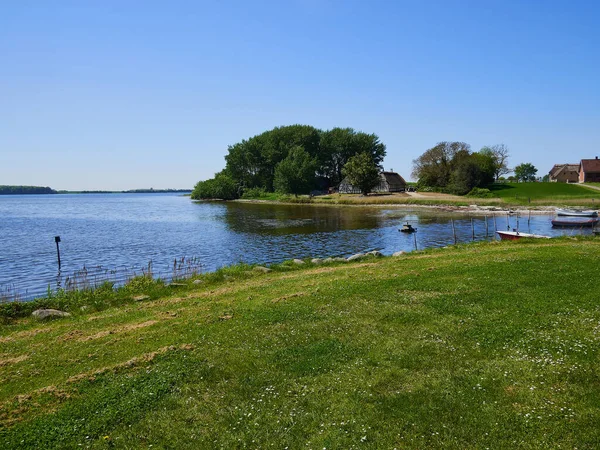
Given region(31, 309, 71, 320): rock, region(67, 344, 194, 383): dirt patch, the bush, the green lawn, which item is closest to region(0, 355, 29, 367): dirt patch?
region(67, 344, 194, 383): dirt patch

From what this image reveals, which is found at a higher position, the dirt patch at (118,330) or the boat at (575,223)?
the dirt patch at (118,330)

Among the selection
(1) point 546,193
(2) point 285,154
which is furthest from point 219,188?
(1) point 546,193

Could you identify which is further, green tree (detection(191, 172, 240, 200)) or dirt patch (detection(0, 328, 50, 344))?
green tree (detection(191, 172, 240, 200))

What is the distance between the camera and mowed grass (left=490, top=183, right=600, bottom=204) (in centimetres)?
8494

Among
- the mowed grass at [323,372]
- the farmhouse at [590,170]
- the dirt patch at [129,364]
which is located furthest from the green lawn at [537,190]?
the dirt patch at [129,364]

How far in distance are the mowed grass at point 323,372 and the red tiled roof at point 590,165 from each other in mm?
138119

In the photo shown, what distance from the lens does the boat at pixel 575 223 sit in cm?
5322

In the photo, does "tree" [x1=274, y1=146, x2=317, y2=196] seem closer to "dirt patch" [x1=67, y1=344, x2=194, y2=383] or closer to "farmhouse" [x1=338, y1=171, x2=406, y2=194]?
"farmhouse" [x1=338, y1=171, x2=406, y2=194]

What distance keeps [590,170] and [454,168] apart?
4441 cm

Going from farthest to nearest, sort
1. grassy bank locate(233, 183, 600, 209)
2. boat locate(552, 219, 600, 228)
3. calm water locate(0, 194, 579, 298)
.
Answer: grassy bank locate(233, 183, 600, 209) < boat locate(552, 219, 600, 228) < calm water locate(0, 194, 579, 298)

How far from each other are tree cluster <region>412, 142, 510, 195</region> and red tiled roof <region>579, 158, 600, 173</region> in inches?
949

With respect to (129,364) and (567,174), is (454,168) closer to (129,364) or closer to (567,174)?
(567,174)

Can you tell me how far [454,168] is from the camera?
12288 centimetres

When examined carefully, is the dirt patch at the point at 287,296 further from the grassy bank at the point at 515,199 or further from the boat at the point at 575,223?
the grassy bank at the point at 515,199
